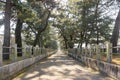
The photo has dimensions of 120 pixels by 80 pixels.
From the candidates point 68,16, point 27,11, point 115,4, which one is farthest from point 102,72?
point 68,16

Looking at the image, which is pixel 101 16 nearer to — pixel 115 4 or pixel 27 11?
pixel 115 4

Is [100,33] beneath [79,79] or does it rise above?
above

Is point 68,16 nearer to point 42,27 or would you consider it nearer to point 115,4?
point 42,27

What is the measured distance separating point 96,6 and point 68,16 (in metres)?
12.2

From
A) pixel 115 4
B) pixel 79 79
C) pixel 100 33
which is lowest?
pixel 79 79

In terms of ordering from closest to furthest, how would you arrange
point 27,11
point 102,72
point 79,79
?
point 79,79, point 102,72, point 27,11

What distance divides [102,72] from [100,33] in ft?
58.2

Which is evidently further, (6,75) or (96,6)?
(96,6)

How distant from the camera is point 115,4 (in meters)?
19.6

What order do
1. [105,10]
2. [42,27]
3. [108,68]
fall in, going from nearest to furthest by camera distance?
[108,68] < [105,10] < [42,27]

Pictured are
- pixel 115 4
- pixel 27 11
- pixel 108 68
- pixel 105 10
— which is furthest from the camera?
pixel 105 10

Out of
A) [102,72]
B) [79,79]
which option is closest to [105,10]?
[102,72]

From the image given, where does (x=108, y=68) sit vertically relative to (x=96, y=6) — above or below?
below

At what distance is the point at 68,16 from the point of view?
3862cm
